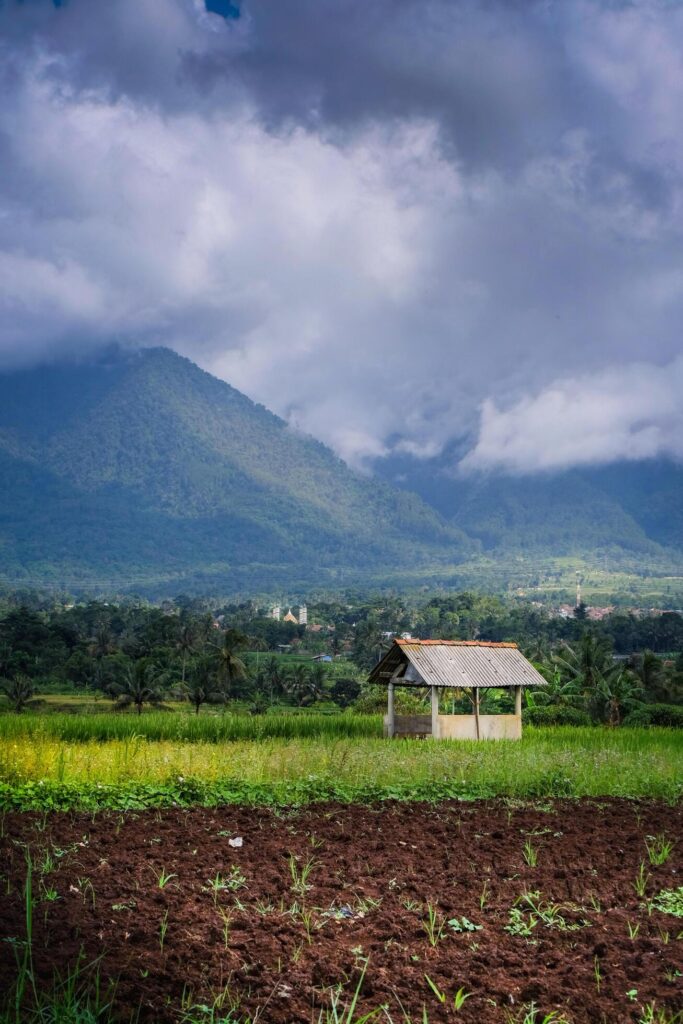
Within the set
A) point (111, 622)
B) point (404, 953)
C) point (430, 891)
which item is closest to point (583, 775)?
point (430, 891)

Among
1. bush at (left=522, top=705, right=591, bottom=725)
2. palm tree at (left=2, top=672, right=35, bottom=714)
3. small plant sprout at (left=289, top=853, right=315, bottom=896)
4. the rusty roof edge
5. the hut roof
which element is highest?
the rusty roof edge

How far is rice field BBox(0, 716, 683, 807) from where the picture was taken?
40.3 feet

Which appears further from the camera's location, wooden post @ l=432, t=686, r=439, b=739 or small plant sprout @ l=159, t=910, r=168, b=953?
wooden post @ l=432, t=686, r=439, b=739

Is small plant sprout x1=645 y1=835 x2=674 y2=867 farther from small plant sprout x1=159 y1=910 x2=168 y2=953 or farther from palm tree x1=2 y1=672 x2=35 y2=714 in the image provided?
palm tree x1=2 y1=672 x2=35 y2=714

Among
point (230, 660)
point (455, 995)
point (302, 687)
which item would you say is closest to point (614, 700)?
point (230, 660)

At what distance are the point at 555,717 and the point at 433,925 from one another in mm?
31031

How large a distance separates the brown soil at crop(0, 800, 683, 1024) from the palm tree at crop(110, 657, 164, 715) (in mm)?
49342

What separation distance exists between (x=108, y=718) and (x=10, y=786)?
498 inches

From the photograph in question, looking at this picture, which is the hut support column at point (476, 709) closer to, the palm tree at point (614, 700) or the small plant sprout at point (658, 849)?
the palm tree at point (614, 700)

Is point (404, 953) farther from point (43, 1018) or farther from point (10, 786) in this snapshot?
point (10, 786)

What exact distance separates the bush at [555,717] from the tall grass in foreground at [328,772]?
17230mm

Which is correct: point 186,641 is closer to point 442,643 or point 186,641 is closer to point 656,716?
point 656,716

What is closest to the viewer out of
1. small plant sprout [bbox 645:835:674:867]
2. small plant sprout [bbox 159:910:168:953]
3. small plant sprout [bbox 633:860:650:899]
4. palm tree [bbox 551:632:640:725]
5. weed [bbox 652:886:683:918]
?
small plant sprout [bbox 159:910:168:953]

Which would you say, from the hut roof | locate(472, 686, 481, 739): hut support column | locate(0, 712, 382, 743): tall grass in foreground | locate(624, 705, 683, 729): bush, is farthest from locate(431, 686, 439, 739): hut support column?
locate(624, 705, 683, 729): bush
